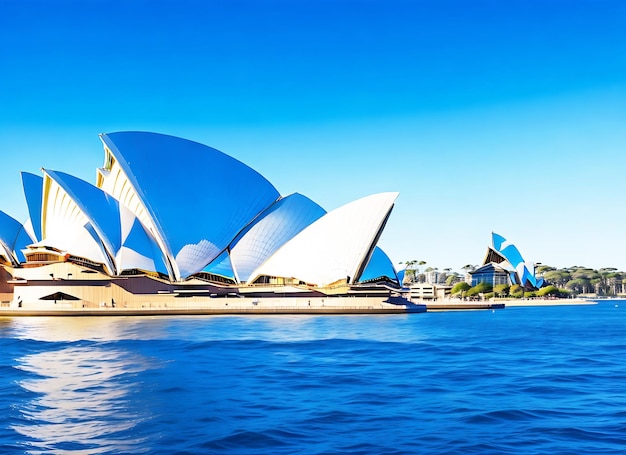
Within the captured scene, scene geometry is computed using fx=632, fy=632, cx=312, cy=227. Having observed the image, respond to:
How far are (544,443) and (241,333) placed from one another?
1193 inches

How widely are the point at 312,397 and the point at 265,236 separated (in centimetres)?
5505

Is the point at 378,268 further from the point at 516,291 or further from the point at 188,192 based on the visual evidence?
the point at 516,291

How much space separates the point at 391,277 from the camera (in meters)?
72.6

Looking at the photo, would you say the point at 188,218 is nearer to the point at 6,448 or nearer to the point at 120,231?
the point at 120,231

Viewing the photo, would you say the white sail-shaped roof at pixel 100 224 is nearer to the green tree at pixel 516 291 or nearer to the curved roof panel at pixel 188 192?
the curved roof panel at pixel 188 192

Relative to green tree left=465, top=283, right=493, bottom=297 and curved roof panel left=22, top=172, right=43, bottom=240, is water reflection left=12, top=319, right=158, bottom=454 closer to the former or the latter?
curved roof panel left=22, top=172, right=43, bottom=240

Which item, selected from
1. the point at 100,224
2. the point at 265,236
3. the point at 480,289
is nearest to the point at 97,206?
the point at 100,224

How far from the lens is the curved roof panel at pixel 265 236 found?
241 feet

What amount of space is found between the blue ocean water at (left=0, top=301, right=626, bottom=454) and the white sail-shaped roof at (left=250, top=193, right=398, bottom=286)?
3110cm

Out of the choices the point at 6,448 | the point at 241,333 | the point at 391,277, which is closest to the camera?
the point at 6,448

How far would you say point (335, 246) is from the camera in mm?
68312

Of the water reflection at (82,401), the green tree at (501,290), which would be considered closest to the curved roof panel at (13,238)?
the water reflection at (82,401)

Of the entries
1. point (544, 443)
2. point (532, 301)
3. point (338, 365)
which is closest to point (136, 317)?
point (338, 365)

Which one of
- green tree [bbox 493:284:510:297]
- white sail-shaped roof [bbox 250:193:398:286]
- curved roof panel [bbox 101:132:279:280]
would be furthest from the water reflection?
green tree [bbox 493:284:510:297]
